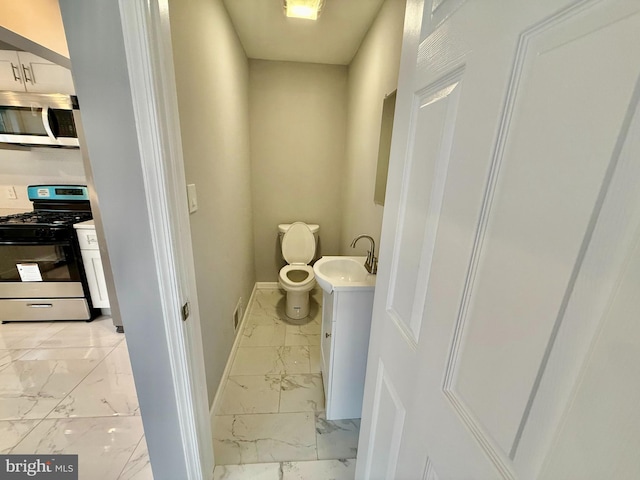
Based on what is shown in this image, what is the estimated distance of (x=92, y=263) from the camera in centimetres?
213

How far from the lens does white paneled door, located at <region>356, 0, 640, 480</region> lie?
10.0 inches

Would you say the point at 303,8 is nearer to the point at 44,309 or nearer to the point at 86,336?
the point at 86,336

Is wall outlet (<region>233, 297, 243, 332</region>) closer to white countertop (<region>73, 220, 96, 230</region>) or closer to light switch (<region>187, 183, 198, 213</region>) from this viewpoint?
light switch (<region>187, 183, 198, 213</region>)

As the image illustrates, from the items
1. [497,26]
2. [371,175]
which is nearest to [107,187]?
[497,26]

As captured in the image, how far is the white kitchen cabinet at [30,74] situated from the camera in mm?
1900

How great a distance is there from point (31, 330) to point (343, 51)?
11.6ft

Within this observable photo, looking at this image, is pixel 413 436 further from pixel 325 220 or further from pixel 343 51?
pixel 343 51

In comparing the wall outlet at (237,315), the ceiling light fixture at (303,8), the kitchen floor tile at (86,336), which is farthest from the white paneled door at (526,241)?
the kitchen floor tile at (86,336)

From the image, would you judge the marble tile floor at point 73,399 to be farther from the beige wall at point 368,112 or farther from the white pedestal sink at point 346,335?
the beige wall at point 368,112

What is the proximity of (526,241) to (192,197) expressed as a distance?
1.15m

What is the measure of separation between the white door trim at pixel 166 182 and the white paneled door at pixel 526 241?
678mm

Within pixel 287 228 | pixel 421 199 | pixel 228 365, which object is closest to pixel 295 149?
pixel 287 228

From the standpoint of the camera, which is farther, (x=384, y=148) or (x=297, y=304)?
(x=297, y=304)

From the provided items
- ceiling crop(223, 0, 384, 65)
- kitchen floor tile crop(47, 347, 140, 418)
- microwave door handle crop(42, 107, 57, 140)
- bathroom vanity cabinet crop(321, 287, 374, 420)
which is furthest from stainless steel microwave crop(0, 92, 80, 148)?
bathroom vanity cabinet crop(321, 287, 374, 420)
